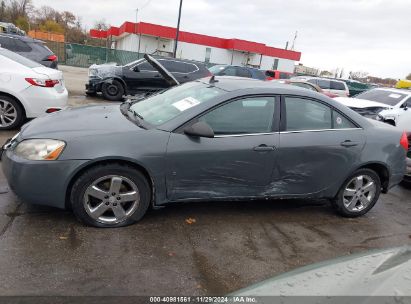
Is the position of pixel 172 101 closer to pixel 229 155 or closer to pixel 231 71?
pixel 229 155

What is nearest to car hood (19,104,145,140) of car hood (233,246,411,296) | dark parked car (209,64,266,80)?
car hood (233,246,411,296)

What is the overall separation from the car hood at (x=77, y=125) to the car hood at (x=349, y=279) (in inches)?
89.5

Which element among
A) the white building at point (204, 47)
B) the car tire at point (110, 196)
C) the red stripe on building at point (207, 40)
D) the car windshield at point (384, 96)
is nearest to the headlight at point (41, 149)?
the car tire at point (110, 196)

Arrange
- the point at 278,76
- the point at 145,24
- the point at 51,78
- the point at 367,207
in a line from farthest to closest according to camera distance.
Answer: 1. the point at 145,24
2. the point at 278,76
3. the point at 51,78
4. the point at 367,207

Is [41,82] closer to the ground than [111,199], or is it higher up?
higher up

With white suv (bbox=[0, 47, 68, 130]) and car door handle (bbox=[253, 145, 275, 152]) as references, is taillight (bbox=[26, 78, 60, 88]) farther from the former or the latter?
car door handle (bbox=[253, 145, 275, 152])

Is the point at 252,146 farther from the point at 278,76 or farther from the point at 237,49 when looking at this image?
the point at 237,49

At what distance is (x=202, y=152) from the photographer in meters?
3.91

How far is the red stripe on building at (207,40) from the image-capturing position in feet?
146

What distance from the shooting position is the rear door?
429 centimetres

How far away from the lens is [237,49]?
47.8m

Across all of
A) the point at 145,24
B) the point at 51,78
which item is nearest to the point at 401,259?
the point at 51,78

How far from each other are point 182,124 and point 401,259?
2354mm

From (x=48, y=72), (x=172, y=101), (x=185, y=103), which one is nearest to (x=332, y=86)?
(x=48, y=72)
